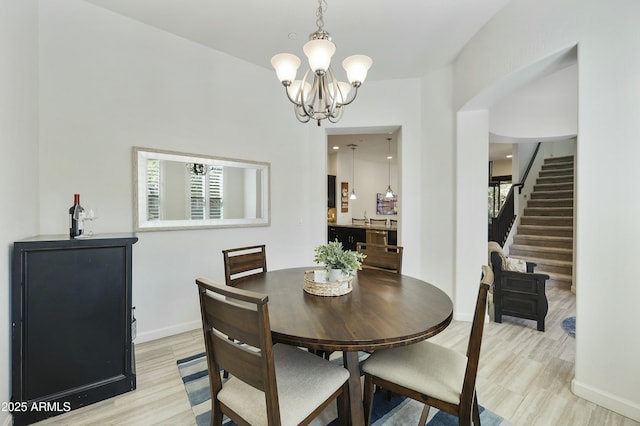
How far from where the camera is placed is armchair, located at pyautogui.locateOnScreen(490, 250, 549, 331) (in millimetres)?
3025

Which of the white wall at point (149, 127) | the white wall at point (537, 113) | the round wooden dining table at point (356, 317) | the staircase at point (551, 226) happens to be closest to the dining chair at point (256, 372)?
the round wooden dining table at point (356, 317)

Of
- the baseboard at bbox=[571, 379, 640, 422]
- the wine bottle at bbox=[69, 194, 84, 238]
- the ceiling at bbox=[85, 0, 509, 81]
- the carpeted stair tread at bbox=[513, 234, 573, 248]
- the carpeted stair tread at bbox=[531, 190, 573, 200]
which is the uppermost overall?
the ceiling at bbox=[85, 0, 509, 81]

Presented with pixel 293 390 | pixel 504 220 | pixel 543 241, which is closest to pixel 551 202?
pixel 543 241

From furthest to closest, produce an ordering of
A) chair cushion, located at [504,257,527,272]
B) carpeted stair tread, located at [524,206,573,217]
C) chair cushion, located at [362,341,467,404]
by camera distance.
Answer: carpeted stair tread, located at [524,206,573,217] → chair cushion, located at [504,257,527,272] → chair cushion, located at [362,341,467,404]

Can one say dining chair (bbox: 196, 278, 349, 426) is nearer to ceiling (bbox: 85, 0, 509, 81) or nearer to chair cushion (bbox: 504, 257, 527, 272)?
ceiling (bbox: 85, 0, 509, 81)

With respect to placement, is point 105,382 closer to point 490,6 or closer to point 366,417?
point 366,417

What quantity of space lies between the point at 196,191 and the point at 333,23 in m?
2.11

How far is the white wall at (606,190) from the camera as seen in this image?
1765 millimetres

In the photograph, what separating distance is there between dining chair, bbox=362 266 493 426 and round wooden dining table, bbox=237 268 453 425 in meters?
0.13

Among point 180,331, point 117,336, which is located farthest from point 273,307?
point 180,331

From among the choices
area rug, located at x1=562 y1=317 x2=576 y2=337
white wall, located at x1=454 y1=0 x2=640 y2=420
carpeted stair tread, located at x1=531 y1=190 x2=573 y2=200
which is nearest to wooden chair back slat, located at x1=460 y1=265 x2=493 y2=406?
white wall, located at x1=454 y1=0 x2=640 y2=420

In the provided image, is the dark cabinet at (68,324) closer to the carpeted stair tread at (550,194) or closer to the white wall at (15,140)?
the white wall at (15,140)

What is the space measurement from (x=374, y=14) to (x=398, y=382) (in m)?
2.79

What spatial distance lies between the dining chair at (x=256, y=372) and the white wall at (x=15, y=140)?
1276 mm
